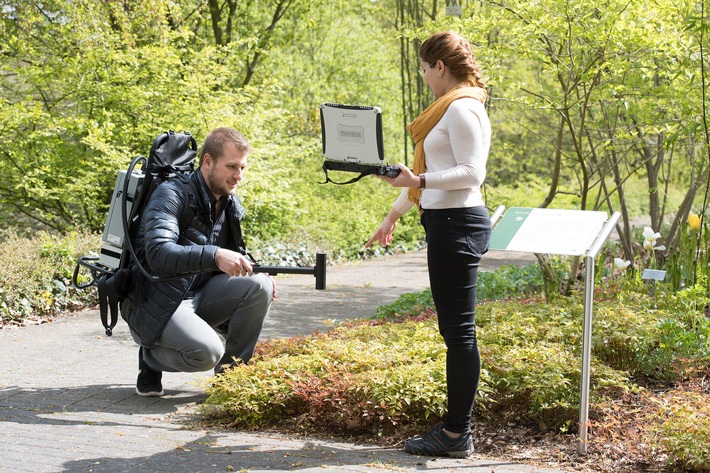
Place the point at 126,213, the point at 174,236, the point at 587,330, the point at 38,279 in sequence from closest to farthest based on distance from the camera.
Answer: the point at 587,330 → the point at 174,236 → the point at 126,213 → the point at 38,279

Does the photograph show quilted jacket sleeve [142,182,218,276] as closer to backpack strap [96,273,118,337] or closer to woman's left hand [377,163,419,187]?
backpack strap [96,273,118,337]

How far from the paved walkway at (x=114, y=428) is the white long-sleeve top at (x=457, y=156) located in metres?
1.21

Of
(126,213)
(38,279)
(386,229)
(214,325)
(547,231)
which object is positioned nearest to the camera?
(547,231)

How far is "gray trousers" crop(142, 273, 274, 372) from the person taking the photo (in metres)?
4.89

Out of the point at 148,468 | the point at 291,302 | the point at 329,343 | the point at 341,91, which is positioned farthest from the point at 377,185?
the point at 148,468

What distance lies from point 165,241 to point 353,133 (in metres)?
1.38

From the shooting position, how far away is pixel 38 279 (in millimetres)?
8523

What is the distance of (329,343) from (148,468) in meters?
1.82

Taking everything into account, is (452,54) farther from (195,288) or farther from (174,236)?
(195,288)

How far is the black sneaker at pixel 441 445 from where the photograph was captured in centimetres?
399

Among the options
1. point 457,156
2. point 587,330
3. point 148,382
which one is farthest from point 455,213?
point 148,382

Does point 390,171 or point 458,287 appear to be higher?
point 390,171

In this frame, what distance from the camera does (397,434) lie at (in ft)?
14.3

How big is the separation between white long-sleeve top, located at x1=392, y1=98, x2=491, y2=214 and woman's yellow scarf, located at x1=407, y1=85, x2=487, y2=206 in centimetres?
2
